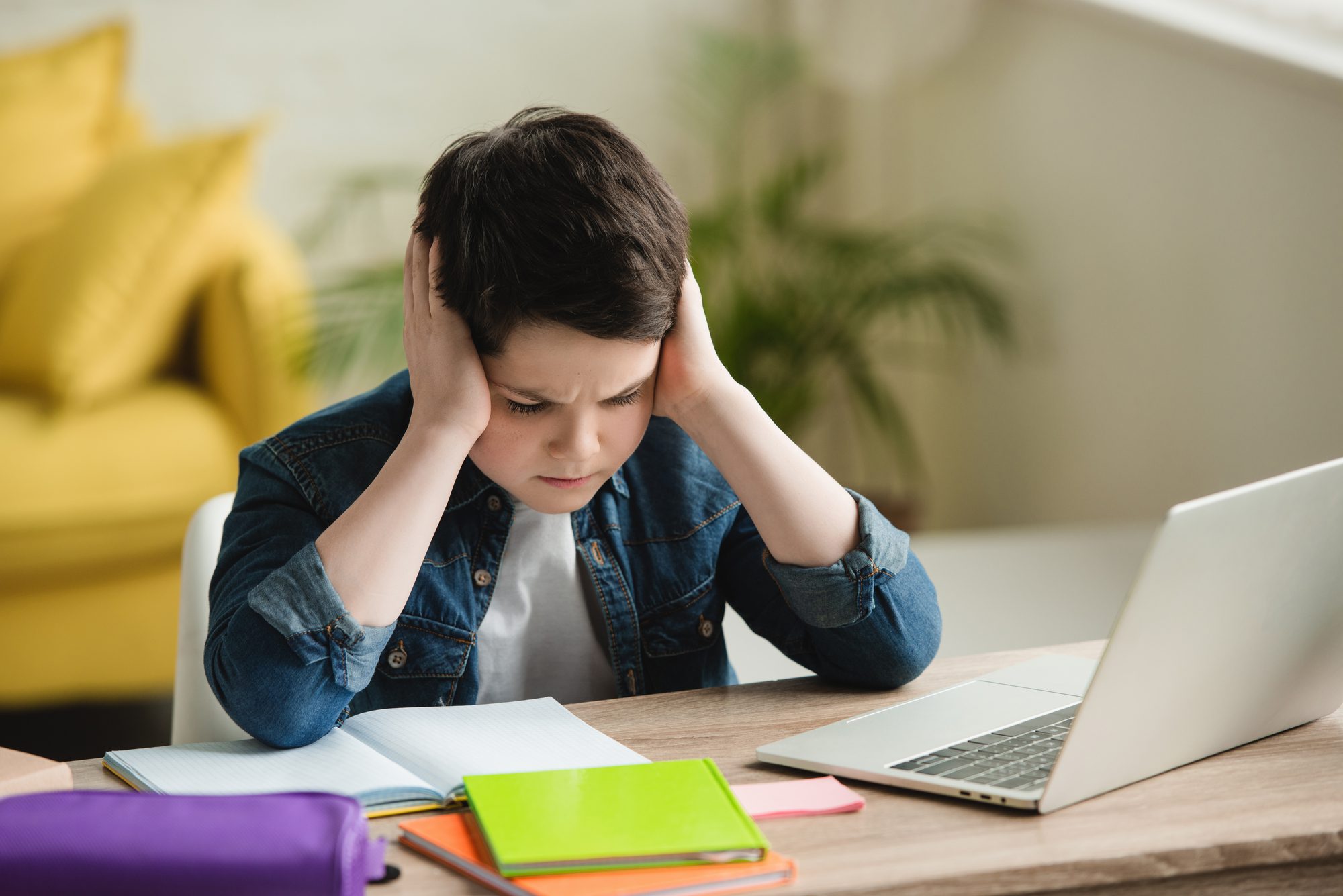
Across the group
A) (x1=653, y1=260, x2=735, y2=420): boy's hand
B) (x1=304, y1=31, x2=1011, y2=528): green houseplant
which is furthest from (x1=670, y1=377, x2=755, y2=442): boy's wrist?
(x1=304, y1=31, x2=1011, y2=528): green houseplant

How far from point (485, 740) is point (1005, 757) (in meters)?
0.29

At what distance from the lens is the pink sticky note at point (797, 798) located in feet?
2.14

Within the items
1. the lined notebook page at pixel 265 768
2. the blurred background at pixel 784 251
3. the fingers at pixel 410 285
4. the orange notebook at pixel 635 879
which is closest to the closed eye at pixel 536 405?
the fingers at pixel 410 285

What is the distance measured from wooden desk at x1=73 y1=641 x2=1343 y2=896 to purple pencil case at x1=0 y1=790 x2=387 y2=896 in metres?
0.05

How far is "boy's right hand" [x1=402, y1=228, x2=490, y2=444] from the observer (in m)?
0.87

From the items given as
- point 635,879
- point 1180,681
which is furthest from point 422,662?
point 1180,681

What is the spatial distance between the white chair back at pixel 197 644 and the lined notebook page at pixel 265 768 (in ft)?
0.66

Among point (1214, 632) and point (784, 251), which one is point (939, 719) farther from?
point (784, 251)

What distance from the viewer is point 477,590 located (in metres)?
0.99

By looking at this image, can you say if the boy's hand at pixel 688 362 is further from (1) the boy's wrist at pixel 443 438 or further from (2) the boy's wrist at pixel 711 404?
(1) the boy's wrist at pixel 443 438

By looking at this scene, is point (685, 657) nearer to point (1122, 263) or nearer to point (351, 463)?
point (351, 463)

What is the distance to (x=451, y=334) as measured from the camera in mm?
881

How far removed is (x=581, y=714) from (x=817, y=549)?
0.21 meters

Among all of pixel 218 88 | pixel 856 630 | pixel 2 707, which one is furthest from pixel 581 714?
pixel 218 88
